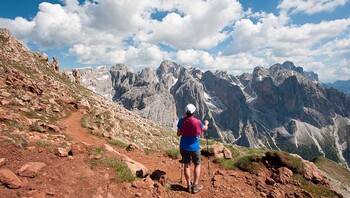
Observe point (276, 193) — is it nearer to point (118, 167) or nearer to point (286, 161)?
point (286, 161)

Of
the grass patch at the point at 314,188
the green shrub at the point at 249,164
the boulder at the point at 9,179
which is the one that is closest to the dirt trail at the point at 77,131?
the boulder at the point at 9,179

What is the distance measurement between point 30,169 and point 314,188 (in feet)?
47.9

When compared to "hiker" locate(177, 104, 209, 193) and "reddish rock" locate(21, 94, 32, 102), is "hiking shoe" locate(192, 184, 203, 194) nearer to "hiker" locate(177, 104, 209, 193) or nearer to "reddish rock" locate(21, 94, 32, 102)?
"hiker" locate(177, 104, 209, 193)

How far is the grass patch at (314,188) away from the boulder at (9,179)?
1414 centimetres

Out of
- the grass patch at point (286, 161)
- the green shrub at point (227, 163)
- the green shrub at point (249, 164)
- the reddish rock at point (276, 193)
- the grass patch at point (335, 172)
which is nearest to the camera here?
the reddish rock at point (276, 193)

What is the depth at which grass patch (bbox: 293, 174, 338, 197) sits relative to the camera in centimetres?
1504

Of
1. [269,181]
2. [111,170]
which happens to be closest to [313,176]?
[269,181]

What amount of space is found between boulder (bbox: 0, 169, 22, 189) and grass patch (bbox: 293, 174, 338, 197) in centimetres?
1414

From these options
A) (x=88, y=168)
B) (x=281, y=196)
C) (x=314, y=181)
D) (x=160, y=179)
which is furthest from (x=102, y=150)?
(x=314, y=181)

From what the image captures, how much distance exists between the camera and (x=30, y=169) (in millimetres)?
11312

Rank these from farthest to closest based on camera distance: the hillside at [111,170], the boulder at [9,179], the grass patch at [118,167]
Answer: the grass patch at [118,167]
the hillside at [111,170]
the boulder at [9,179]

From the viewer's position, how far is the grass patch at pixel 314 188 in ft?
49.3

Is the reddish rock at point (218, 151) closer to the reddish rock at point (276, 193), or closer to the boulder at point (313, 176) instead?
the boulder at point (313, 176)

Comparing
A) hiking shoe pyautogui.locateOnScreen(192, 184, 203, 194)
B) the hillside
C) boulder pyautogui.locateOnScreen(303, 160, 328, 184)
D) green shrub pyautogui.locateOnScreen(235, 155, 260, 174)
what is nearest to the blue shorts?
hiking shoe pyautogui.locateOnScreen(192, 184, 203, 194)
